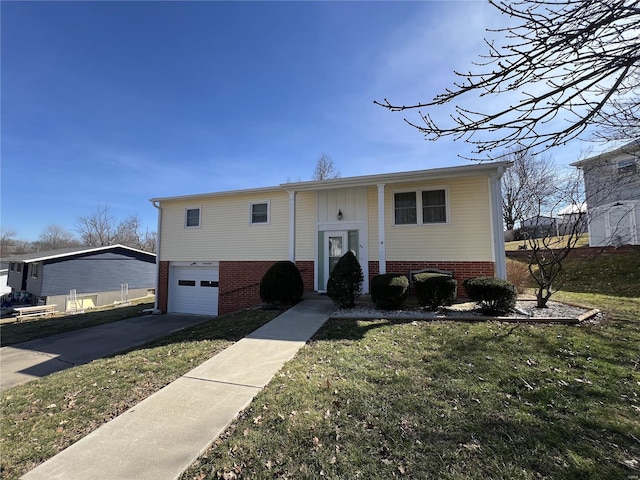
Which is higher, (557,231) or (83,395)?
(557,231)

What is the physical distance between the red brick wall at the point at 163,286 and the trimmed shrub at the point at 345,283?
8777 mm

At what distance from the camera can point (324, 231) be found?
10.6 m

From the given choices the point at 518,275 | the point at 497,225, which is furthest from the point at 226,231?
the point at 518,275

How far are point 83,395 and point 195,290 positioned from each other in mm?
8936

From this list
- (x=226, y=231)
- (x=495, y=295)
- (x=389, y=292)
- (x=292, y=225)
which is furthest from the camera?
(x=226, y=231)

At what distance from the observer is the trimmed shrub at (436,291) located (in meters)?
7.24

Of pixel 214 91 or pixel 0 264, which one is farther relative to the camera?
pixel 0 264

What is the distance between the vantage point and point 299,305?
8719 millimetres

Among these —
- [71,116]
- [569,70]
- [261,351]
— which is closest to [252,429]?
[261,351]

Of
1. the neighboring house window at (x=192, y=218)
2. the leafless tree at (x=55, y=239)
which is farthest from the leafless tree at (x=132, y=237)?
the neighboring house window at (x=192, y=218)

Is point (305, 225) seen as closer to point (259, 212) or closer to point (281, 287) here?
point (259, 212)

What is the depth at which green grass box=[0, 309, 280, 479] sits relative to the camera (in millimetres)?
2963

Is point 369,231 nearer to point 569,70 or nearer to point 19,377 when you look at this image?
point 569,70

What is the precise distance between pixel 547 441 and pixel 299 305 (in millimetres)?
6688
